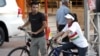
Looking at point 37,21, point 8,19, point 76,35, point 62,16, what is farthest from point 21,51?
point 8,19

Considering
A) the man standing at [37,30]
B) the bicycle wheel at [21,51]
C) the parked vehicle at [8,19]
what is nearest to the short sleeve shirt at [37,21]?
the man standing at [37,30]

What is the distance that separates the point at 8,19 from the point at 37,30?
16.3ft

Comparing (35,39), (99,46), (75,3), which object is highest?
(35,39)

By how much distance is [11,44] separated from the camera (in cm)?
1631

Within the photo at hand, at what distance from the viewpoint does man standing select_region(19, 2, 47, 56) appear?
1046 cm

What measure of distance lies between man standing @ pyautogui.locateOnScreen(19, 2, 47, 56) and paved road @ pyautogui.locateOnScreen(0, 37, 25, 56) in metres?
3.44

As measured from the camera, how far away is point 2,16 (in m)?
15.3

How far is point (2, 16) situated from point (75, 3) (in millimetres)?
13281

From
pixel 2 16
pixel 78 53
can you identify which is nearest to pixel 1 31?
pixel 2 16

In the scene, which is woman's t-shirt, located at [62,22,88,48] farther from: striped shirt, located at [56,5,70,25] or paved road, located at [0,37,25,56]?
paved road, located at [0,37,25,56]

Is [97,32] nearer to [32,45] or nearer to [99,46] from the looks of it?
[99,46]

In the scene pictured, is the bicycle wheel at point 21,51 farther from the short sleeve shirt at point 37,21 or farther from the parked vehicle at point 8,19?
the parked vehicle at point 8,19

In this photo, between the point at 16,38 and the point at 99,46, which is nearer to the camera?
the point at 99,46

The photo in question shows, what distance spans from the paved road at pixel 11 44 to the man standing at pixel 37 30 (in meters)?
3.44
